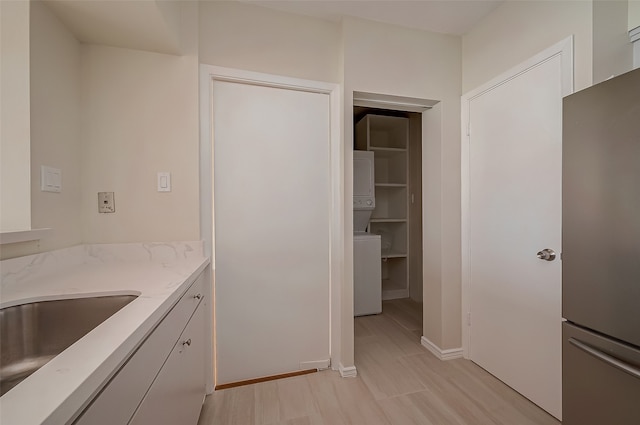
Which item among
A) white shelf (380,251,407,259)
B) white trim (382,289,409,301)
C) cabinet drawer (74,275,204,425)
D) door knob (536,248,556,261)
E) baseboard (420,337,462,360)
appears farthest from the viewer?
white trim (382,289,409,301)

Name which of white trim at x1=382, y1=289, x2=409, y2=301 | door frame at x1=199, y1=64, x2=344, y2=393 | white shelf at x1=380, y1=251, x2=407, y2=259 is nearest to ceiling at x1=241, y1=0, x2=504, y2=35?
door frame at x1=199, y1=64, x2=344, y2=393

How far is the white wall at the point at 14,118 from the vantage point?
1.04 meters

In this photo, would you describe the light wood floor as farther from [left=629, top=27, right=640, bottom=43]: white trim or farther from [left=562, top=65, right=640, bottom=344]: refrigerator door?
[left=629, top=27, right=640, bottom=43]: white trim

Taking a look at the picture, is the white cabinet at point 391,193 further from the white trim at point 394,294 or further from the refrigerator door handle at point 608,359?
the refrigerator door handle at point 608,359

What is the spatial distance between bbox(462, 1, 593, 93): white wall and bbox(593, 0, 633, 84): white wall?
1.3 inches

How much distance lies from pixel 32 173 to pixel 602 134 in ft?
7.68

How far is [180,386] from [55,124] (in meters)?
1.35

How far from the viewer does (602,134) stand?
0.97 metres

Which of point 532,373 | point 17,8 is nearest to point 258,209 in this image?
point 17,8

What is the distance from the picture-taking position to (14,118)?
1.05 meters

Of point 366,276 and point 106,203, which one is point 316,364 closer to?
point 366,276

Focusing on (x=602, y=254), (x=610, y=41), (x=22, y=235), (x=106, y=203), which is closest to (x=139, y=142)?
(x=106, y=203)

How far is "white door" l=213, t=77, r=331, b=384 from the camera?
1.70 meters

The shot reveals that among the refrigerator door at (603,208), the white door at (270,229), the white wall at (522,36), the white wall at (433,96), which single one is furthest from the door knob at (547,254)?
the white door at (270,229)
